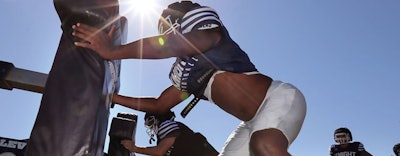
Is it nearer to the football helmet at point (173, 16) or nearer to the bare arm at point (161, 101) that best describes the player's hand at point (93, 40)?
the football helmet at point (173, 16)

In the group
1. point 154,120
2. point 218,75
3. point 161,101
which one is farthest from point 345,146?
point 218,75

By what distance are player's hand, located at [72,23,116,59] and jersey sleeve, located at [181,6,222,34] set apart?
17.2 inches

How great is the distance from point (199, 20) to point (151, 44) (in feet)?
0.94

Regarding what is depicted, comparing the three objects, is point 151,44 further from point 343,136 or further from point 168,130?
point 343,136

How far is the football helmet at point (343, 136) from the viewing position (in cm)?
823

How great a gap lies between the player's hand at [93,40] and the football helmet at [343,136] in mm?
7221

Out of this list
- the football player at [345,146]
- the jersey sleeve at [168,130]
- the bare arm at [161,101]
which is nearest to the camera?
the bare arm at [161,101]

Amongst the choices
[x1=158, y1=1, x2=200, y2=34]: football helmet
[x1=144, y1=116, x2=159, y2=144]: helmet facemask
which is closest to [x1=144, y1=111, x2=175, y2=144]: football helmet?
[x1=144, y1=116, x2=159, y2=144]: helmet facemask

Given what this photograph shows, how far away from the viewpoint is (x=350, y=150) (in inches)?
312

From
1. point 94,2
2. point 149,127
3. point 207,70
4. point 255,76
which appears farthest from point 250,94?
point 149,127

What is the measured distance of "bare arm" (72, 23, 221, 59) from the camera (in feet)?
6.01

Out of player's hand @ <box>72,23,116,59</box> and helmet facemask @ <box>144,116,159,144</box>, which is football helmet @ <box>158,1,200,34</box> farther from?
helmet facemask @ <box>144,116,159,144</box>

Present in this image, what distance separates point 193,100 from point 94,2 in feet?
2.79

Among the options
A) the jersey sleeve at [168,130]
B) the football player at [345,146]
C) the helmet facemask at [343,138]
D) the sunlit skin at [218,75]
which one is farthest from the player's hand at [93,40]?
the helmet facemask at [343,138]
